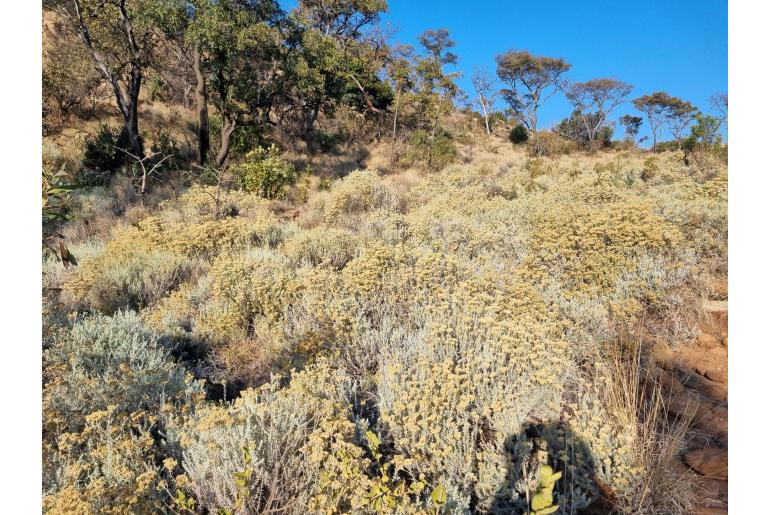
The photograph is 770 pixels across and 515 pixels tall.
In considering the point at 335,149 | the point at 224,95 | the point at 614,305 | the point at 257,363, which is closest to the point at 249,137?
the point at 224,95

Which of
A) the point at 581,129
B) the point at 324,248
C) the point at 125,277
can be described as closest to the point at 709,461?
the point at 324,248

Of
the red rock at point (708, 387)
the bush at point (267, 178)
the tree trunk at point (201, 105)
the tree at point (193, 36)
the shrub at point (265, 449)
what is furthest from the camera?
the tree trunk at point (201, 105)

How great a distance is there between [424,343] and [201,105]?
11.8 metres

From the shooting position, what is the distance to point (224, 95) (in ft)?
42.3

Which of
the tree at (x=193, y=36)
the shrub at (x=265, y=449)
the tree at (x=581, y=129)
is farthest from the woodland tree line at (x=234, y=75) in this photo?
the tree at (x=581, y=129)

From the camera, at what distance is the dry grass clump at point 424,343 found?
7.16 ft

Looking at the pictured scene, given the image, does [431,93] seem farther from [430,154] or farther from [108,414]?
[108,414]

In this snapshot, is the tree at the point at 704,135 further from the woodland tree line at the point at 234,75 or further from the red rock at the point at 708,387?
the red rock at the point at 708,387

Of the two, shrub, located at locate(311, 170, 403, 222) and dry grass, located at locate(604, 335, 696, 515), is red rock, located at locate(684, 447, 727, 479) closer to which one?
dry grass, located at locate(604, 335, 696, 515)

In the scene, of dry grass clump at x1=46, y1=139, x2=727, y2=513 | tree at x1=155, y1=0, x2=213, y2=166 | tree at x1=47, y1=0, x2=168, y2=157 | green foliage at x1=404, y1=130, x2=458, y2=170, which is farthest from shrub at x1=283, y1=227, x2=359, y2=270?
green foliage at x1=404, y1=130, x2=458, y2=170

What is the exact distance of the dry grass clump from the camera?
2.18 m

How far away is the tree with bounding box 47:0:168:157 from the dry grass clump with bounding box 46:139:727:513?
19.1 ft

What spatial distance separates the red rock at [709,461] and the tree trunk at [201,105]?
13116 mm

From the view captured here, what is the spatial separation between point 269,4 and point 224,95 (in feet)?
9.76
